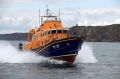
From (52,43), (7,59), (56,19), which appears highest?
(56,19)

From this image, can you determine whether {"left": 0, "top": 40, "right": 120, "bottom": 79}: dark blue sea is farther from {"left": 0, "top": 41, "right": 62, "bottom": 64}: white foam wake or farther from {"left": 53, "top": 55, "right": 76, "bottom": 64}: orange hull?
{"left": 53, "top": 55, "right": 76, "bottom": 64}: orange hull

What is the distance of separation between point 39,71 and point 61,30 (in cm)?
693

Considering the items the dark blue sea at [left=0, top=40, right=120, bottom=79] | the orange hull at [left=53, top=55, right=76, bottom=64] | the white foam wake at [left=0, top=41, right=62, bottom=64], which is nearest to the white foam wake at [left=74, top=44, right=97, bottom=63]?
the dark blue sea at [left=0, top=40, right=120, bottom=79]

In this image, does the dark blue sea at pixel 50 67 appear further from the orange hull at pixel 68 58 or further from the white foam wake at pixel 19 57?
the orange hull at pixel 68 58

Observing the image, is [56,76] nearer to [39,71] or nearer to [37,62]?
[39,71]

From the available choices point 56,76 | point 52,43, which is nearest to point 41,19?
point 52,43

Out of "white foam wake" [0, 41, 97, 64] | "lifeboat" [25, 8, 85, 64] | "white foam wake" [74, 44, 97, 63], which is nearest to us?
"lifeboat" [25, 8, 85, 64]

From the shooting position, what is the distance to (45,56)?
2831cm

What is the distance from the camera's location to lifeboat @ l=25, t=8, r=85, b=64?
2650 cm

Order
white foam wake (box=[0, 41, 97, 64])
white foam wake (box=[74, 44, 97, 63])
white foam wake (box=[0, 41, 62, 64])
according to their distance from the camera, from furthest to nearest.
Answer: white foam wake (box=[74, 44, 97, 63]) < white foam wake (box=[0, 41, 97, 64]) < white foam wake (box=[0, 41, 62, 64])

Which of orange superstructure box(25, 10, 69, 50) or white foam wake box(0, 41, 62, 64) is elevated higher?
orange superstructure box(25, 10, 69, 50)

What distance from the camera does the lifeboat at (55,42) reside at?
26500mm

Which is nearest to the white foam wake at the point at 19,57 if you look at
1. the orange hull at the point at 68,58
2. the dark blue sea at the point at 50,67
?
the dark blue sea at the point at 50,67

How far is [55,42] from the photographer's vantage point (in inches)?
1044
